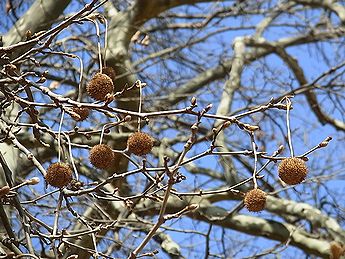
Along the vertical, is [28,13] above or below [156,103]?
below

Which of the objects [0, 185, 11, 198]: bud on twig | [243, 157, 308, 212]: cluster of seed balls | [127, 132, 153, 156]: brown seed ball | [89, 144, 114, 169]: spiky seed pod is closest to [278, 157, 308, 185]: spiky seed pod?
[243, 157, 308, 212]: cluster of seed balls

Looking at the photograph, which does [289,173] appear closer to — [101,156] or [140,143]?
[140,143]

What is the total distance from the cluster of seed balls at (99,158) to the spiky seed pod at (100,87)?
5.5 inches

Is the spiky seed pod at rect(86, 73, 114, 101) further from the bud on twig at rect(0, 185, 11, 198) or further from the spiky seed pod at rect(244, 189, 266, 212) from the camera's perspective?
the spiky seed pod at rect(244, 189, 266, 212)

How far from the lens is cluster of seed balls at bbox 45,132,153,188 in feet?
6.35

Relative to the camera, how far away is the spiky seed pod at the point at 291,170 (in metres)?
1.92

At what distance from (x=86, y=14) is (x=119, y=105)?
2.29m

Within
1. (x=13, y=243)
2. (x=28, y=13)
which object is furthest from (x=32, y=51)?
(x=28, y=13)

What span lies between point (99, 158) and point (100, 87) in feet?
0.64

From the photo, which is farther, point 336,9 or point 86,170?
point 336,9

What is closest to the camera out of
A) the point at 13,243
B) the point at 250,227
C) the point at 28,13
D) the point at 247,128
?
the point at 247,128

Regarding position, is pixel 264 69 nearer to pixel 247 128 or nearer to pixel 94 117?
pixel 94 117

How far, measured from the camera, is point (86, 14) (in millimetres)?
2059

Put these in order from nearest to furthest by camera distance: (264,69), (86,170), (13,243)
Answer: (13,243), (86,170), (264,69)
